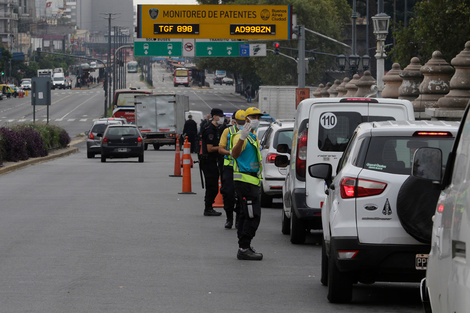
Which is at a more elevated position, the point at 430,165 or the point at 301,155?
the point at 430,165

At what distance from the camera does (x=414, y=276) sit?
28.5 ft

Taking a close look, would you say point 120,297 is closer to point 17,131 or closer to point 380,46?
point 380,46

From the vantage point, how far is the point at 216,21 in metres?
56.9

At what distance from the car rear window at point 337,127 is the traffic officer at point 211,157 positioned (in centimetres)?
357

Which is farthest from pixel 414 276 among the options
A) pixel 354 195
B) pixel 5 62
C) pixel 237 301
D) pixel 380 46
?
pixel 5 62

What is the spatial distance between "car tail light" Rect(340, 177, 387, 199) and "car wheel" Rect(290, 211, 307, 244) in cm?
447

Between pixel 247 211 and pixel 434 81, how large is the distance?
1278 centimetres

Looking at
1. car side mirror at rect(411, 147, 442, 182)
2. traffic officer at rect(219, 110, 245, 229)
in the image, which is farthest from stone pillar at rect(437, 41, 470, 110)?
car side mirror at rect(411, 147, 442, 182)

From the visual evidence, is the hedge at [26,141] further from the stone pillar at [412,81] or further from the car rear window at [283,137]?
the car rear window at [283,137]

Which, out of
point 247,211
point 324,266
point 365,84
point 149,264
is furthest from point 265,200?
point 365,84

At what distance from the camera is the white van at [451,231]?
4.70m

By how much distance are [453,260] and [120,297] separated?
4.73m

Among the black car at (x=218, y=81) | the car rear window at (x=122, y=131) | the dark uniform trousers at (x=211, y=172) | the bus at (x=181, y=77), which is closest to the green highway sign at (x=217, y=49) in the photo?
the car rear window at (x=122, y=131)

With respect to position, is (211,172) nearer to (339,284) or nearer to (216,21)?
(339,284)
